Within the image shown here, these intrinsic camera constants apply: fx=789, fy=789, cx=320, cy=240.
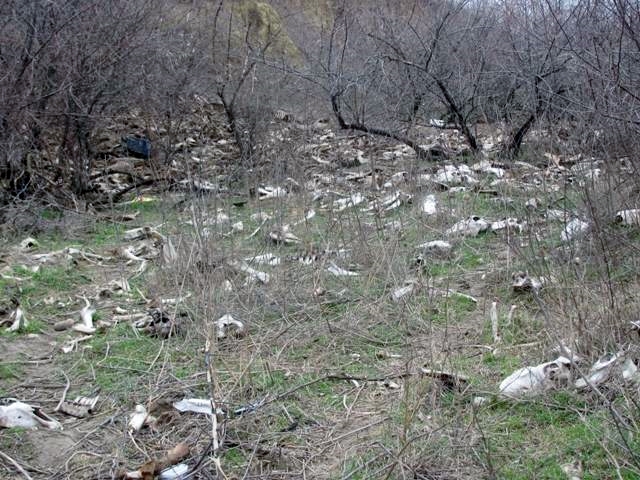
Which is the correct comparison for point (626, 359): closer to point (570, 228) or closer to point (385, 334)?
point (385, 334)

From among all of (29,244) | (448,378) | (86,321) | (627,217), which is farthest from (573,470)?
(29,244)

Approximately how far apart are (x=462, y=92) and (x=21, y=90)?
4724mm

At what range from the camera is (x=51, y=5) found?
23.5 ft

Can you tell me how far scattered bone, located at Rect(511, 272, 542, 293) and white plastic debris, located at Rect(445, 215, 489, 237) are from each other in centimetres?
116

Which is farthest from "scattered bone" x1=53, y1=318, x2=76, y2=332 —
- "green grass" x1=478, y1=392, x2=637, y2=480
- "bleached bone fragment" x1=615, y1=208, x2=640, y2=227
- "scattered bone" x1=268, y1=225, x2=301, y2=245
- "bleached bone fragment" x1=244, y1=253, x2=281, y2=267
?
"bleached bone fragment" x1=615, y1=208, x2=640, y2=227

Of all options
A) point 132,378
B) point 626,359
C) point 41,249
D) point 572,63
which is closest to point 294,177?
point 41,249

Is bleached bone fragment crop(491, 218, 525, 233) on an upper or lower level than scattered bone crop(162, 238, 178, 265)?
upper

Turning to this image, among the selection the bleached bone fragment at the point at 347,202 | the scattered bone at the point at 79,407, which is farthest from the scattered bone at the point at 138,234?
the scattered bone at the point at 79,407

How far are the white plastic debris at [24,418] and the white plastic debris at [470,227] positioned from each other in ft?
10.6

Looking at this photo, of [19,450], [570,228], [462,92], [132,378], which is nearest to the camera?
[19,450]

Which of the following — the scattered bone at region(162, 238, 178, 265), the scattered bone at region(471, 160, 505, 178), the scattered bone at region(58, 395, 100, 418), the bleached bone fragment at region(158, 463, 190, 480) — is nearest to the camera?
the bleached bone fragment at region(158, 463, 190, 480)

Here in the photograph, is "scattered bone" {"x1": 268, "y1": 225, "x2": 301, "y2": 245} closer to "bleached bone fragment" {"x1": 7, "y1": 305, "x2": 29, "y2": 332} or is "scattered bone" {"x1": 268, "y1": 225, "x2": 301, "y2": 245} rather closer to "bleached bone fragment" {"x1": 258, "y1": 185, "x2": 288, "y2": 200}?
"bleached bone fragment" {"x1": 258, "y1": 185, "x2": 288, "y2": 200}

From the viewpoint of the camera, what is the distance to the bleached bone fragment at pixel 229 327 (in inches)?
161

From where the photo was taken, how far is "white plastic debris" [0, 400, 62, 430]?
10.6 feet
